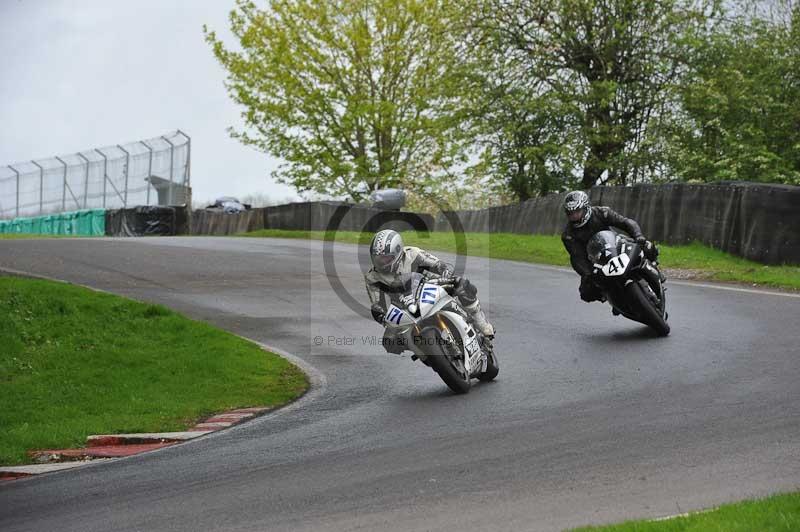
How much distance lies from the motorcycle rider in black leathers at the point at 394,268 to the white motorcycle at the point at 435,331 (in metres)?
0.11

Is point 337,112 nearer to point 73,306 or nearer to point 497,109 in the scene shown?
point 497,109

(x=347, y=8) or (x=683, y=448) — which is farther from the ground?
(x=347, y=8)

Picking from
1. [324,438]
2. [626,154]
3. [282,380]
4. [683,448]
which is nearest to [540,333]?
[282,380]

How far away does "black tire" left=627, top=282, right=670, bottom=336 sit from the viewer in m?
11.7

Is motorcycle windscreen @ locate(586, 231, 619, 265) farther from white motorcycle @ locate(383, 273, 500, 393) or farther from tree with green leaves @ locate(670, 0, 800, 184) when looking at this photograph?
tree with green leaves @ locate(670, 0, 800, 184)

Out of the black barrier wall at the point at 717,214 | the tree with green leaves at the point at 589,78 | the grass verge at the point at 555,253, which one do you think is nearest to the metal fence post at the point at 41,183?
the grass verge at the point at 555,253

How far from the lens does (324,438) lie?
8617 mm

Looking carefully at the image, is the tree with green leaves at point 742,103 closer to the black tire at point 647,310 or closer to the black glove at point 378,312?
the black tire at point 647,310

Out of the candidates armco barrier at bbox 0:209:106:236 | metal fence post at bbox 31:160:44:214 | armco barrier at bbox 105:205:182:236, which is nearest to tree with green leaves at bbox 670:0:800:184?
armco barrier at bbox 105:205:182:236

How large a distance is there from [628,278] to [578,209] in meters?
1.08

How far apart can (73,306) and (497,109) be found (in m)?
25.7

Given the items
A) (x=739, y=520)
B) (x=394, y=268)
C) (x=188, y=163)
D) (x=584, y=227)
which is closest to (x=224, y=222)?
(x=188, y=163)

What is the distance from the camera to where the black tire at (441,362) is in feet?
31.9

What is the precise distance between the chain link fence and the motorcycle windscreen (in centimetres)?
3097
